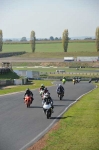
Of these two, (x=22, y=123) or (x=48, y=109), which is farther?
(x=48, y=109)

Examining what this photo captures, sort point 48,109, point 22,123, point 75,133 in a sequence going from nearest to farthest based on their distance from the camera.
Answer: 1. point 75,133
2. point 22,123
3. point 48,109

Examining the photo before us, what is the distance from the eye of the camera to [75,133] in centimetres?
1827

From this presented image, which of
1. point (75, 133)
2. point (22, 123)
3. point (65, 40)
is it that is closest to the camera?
point (75, 133)

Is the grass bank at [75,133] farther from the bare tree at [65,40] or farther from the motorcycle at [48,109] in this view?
the bare tree at [65,40]

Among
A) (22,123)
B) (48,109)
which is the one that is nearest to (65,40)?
(48,109)

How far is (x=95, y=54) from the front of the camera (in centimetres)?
13650

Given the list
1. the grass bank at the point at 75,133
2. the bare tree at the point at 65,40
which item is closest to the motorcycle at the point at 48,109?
the grass bank at the point at 75,133

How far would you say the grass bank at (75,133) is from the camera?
1596 centimetres

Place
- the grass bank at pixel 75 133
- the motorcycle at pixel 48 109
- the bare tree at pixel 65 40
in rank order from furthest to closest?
the bare tree at pixel 65 40, the motorcycle at pixel 48 109, the grass bank at pixel 75 133

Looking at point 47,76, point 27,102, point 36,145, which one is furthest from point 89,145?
point 47,76

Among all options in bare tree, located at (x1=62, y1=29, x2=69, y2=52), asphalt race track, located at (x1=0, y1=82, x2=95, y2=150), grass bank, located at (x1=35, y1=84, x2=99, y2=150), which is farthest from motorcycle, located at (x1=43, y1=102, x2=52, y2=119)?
bare tree, located at (x1=62, y1=29, x2=69, y2=52)

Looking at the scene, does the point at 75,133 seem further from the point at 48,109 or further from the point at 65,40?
the point at 65,40

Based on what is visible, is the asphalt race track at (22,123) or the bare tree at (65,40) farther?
the bare tree at (65,40)

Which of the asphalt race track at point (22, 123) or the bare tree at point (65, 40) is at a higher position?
the bare tree at point (65, 40)
